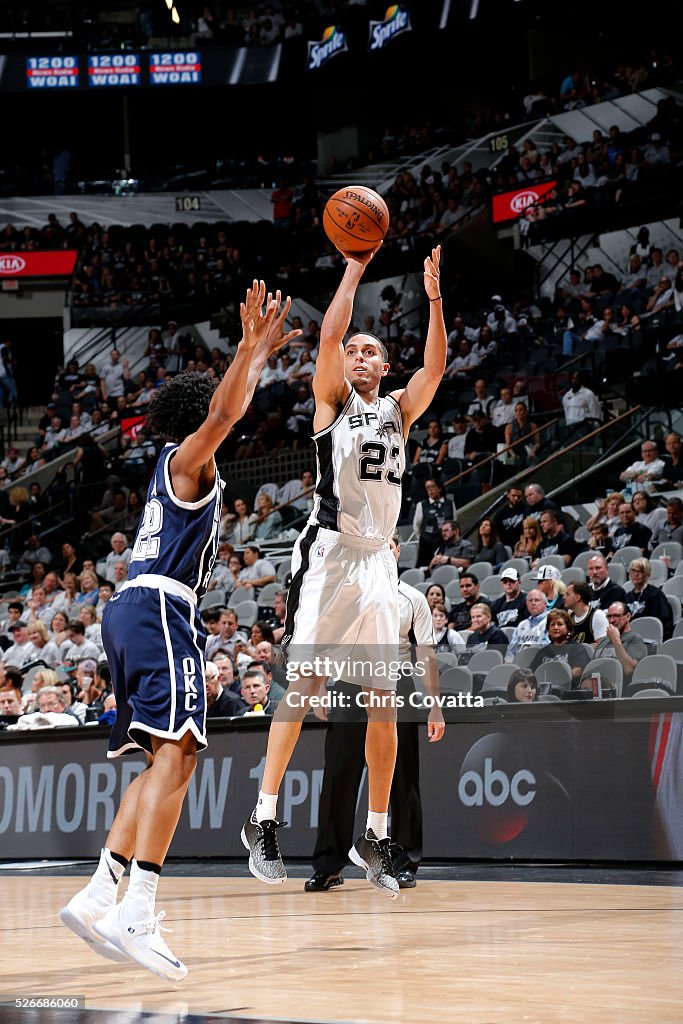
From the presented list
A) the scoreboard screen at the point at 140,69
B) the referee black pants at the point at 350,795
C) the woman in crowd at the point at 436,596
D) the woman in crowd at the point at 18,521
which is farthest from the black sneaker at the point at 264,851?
the scoreboard screen at the point at 140,69

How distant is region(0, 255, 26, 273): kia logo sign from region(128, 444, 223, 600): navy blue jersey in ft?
83.8

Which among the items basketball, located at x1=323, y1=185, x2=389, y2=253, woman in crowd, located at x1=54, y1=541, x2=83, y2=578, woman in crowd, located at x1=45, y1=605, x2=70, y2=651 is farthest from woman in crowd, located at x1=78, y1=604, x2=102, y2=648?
basketball, located at x1=323, y1=185, x2=389, y2=253

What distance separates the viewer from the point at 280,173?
2927 centimetres

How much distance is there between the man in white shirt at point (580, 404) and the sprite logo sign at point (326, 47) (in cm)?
1528

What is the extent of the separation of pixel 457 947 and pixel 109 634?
173 cm

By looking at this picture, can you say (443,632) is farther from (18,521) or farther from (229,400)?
(18,521)

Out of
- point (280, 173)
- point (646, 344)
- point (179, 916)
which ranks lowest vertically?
point (179, 916)

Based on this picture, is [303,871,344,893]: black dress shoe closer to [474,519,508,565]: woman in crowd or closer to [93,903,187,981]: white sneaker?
[93,903,187,981]: white sneaker

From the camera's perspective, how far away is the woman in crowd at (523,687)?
849 cm

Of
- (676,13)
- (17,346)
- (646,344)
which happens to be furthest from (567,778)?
(17,346)

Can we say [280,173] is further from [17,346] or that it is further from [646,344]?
[646,344]

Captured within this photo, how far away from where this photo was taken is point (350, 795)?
7203mm

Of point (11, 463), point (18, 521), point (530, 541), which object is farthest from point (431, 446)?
point (11, 463)

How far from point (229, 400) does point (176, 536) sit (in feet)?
1.72
